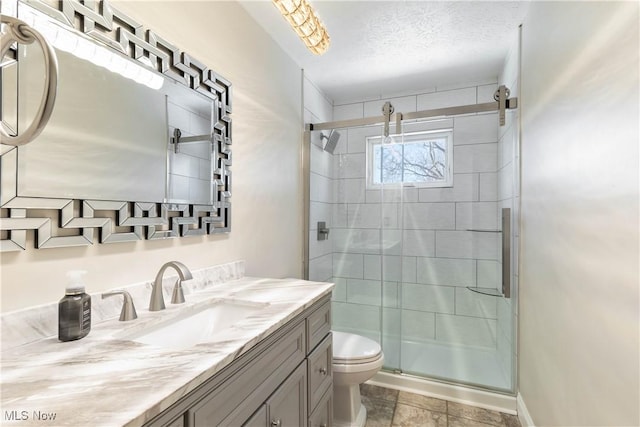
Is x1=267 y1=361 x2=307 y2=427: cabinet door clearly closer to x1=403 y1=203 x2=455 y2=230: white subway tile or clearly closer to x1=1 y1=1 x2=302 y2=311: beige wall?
x1=1 y1=1 x2=302 y2=311: beige wall

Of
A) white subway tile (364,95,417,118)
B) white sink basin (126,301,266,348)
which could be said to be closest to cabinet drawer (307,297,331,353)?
white sink basin (126,301,266,348)

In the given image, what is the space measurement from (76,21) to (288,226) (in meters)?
1.60

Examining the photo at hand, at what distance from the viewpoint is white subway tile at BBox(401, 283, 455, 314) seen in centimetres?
243

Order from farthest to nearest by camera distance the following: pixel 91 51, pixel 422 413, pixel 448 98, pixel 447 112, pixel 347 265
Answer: pixel 448 98 → pixel 347 265 → pixel 447 112 → pixel 422 413 → pixel 91 51

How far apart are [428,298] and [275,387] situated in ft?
5.85

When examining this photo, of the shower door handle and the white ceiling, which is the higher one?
the white ceiling

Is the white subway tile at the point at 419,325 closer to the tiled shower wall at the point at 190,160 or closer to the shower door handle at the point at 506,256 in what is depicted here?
the shower door handle at the point at 506,256

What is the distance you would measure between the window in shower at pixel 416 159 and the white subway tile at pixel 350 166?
5.4 inches

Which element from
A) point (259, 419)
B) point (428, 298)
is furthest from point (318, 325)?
point (428, 298)

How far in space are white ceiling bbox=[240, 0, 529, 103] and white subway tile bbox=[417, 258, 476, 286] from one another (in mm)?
1538

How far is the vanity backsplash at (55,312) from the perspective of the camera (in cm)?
78

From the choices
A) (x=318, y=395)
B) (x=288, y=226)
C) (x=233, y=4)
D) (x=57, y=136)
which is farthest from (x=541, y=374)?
(x=233, y=4)

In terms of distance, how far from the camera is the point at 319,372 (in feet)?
4.53

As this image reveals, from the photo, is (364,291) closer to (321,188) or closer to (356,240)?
(356,240)
